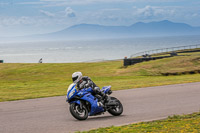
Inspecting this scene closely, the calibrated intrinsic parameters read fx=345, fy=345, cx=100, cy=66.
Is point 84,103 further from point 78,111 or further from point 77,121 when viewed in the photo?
point 77,121

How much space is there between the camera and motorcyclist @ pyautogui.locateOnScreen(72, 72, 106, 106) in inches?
388

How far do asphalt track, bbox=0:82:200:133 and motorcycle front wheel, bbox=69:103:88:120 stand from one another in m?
0.16

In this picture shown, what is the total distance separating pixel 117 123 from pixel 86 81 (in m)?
1.56

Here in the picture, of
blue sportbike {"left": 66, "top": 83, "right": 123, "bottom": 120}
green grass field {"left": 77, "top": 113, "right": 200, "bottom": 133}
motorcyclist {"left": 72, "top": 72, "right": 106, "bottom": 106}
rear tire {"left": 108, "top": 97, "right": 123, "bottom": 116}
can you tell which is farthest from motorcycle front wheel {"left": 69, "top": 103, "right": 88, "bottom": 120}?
green grass field {"left": 77, "top": 113, "right": 200, "bottom": 133}

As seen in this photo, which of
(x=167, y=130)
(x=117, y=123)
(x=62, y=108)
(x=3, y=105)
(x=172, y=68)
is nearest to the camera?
(x=167, y=130)

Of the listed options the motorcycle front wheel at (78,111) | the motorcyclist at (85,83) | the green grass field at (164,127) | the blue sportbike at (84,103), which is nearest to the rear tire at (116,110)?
the blue sportbike at (84,103)

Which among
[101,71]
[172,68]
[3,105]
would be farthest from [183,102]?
[101,71]

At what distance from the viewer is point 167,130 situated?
7.65 meters

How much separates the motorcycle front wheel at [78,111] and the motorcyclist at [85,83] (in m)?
0.51

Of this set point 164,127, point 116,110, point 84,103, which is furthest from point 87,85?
point 164,127

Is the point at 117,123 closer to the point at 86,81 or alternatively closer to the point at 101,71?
the point at 86,81

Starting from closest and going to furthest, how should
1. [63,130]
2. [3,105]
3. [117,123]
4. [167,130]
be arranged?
[167,130] → [63,130] → [117,123] → [3,105]

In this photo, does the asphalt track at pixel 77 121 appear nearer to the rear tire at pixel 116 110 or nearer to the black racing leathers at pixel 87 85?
the rear tire at pixel 116 110

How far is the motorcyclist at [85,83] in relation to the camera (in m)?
9.84
